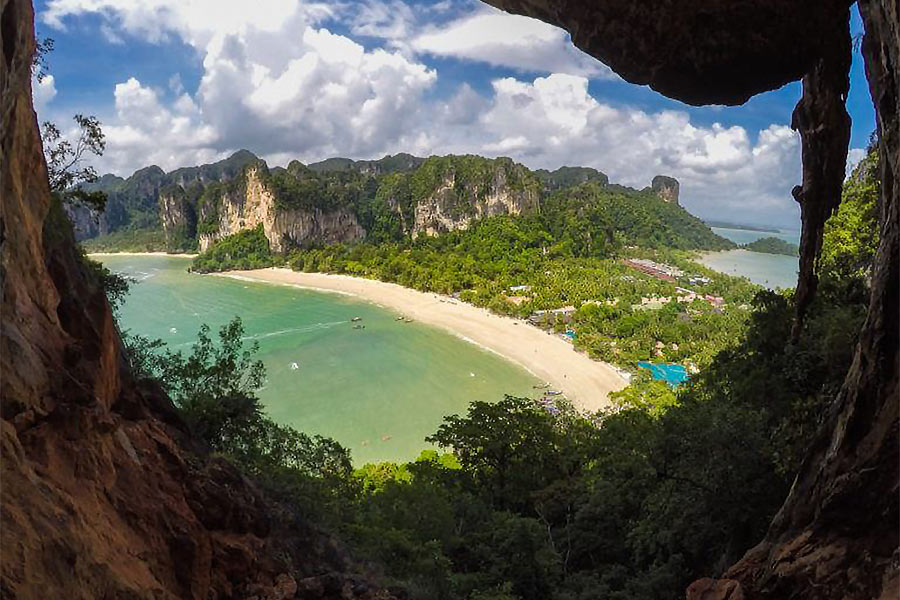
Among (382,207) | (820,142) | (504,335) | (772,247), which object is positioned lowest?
(504,335)

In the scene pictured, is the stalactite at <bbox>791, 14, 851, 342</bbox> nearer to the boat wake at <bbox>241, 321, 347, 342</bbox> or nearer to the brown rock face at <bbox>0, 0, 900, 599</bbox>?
the brown rock face at <bbox>0, 0, 900, 599</bbox>

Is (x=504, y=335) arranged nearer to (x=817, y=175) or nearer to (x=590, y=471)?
(x=590, y=471)

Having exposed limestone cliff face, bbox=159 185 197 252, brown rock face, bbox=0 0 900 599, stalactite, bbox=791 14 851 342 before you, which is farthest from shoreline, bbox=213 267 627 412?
exposed limestone cliff face, bbox=159 185 197 252

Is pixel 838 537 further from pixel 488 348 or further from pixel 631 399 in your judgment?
pixel 488 348

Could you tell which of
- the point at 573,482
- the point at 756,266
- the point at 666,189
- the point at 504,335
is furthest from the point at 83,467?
the point at 666,189

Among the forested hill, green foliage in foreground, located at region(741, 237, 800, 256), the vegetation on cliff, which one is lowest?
the vegetation on cliff

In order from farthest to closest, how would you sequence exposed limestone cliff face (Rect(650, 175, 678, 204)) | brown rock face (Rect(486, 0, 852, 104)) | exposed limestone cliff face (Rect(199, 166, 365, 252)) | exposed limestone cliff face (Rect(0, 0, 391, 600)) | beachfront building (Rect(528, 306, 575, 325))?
exposed limestone cliff face (Rect(650, 175, 678, 204)) < exposed limestone cliff face (Rect(199, 166, 365, 252)) < beachfront building (Rect(528, 306, 575, 325)) < brown rock face (Rect(486, 0, 852, 104)) < exposed limestone cliff face (Rect(0, 0, 391, 600))

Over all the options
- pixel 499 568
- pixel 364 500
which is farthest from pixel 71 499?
pixel 364 500

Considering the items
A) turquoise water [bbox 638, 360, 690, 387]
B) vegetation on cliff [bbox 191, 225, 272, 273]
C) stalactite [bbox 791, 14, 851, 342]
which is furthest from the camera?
vegetation on cliff [bbox 191, 225, 272, 273]
